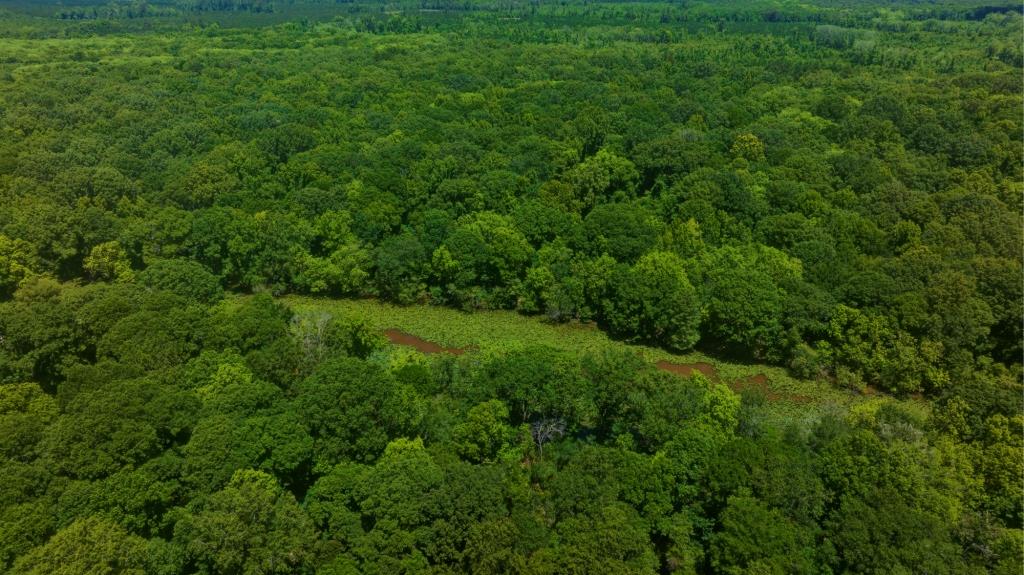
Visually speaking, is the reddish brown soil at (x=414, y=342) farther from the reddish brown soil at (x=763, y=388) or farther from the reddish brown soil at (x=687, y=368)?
the reddish brown soil at (x=763, y=388)

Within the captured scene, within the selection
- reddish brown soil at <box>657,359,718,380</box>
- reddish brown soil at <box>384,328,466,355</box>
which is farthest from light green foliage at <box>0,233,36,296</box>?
A: reddish brown soil at <box>657,359,718,380</box>

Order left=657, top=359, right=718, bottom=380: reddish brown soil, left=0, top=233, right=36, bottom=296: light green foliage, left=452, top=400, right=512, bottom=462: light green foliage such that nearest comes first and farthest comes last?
left=452, top=400, right=512, bottom=462: light green foliage
left=657, top=359, right=718, bottom=380: reddish brown soil
left=0, top=233, right=36, bottom=296: light green foliage

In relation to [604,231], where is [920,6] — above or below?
above

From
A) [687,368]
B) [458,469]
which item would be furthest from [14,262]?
[687,368]

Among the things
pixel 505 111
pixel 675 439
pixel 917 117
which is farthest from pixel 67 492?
pixel 917 117

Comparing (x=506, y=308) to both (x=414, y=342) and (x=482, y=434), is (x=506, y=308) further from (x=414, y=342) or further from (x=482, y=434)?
(x=482, y=434)

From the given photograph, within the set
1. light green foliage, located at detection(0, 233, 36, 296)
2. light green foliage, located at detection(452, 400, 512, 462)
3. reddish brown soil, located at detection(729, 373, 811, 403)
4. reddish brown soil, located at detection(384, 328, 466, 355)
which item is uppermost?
light green foliage, located at detection(0, 233, 36, 296)

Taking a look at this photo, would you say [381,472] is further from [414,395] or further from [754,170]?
[754,170]

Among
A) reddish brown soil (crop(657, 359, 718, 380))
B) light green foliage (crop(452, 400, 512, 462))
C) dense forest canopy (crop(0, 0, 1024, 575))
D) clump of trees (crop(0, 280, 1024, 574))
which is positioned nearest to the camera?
clump of trees (crop(0, 280, 1024, 574))

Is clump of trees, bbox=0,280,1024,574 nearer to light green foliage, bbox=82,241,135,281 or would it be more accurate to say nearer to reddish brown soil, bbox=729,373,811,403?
reddish brown soil, bbox=729,373,811,403
